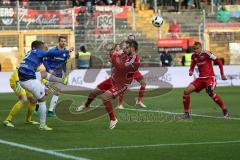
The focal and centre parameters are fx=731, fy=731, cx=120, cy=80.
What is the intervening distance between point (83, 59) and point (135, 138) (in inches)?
867

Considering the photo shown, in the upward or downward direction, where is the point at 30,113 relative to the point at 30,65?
downward

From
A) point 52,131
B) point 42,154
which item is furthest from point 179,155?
point 52,131

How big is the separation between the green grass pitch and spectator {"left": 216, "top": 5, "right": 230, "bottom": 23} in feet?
73.7

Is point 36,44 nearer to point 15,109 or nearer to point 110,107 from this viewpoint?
point 15,109

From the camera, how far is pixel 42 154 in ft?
38.0

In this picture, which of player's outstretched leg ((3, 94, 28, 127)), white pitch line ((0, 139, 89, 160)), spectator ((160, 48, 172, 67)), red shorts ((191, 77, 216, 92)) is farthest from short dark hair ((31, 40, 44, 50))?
spectator ((160, 48, 172, 67))

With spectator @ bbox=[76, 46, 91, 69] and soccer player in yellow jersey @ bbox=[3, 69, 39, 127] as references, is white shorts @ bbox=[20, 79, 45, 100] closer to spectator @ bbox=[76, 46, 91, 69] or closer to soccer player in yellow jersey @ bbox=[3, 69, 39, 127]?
soccer player in yellow jersey @ bbox=[3, 69, 39, 127]

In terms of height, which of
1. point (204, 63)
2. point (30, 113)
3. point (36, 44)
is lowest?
point (30, 113)

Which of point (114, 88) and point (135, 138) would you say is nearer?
point (135, 138)

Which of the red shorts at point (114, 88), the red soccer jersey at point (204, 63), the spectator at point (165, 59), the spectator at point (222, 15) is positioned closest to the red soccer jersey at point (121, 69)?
the red shorts at point (114, 88)

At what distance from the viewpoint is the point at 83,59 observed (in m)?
35.6

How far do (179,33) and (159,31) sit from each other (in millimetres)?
2479

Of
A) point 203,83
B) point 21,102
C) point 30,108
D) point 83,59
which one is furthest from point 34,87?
point 83,59

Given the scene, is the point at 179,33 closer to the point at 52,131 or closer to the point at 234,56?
the point at 234,56
